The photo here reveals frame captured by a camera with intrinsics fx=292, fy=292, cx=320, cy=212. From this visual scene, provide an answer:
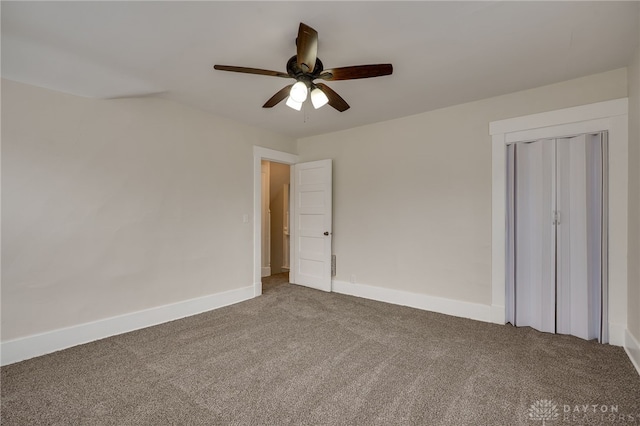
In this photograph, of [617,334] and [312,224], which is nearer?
[617,334]

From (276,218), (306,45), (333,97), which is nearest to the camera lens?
(306,45)

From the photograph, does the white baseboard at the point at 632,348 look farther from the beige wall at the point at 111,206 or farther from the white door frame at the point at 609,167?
the beige wall at the point at 111,206

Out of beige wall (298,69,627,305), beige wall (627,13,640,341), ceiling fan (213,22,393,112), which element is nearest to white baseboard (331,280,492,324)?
beige wall (298,69,627,305)

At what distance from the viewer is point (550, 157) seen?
2.93 metres

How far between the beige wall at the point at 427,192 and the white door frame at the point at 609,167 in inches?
3.7

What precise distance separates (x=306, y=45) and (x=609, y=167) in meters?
2.88

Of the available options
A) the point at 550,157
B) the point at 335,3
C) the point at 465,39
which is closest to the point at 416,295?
the point at 550,157

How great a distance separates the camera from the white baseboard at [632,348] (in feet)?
7.26

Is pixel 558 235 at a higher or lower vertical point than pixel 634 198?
lower

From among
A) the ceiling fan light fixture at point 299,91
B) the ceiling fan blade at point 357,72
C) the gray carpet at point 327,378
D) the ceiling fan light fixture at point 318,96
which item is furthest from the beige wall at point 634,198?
the ceiling fan light fixture at point 299,91

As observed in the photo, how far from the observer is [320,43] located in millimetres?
2156

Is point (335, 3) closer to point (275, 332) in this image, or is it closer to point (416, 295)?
point (275, 332)

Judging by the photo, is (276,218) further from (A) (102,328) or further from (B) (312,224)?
(A) (102,328)

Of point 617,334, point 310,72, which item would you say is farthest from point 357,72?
point 617,334
